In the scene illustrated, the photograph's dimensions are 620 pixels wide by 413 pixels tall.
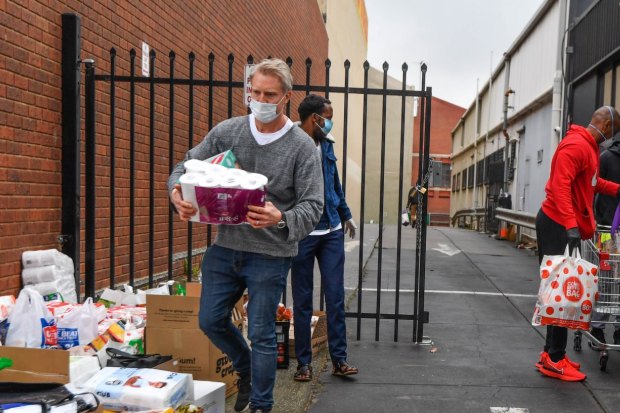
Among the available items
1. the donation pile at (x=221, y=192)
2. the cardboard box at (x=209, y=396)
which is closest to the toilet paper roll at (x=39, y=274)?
the cardboard box at (x=209, y=396)

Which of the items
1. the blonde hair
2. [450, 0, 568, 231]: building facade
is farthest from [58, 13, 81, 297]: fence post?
[450, 0, 568, 231]: building facade

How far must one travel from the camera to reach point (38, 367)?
295 cm

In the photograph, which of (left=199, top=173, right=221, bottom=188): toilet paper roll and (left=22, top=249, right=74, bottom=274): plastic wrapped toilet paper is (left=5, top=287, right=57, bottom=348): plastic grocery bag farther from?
(left=199, top=173, right=221, bottom=188): toilet paper roll

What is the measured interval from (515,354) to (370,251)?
29.4 ft

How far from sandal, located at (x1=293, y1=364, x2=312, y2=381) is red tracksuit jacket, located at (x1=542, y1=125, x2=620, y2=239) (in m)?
2.13

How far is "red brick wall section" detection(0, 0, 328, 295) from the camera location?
444 cm

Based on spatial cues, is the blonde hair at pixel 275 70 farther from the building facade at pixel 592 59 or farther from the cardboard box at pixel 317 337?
the building facade at pixel 592 59

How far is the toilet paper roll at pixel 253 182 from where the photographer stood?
2.67 meters

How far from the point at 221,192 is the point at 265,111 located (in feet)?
1.82

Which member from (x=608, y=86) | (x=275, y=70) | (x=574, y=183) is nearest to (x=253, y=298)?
(x=275, y=70)

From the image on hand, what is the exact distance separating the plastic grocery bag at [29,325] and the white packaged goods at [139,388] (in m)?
0.62

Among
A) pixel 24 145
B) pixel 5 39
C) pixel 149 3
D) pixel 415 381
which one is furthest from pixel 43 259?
pixel 149 3

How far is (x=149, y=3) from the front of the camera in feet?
22.1

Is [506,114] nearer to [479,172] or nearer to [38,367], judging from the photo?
[479,172]
